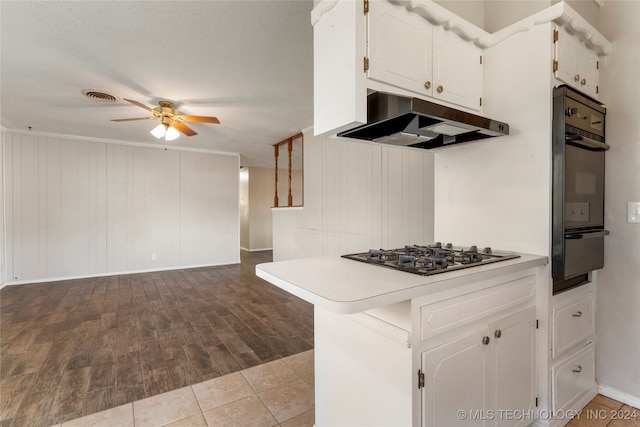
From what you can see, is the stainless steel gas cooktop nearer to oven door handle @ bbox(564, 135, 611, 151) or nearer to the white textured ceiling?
oven door handle @ bbox(564, 135, 611, 151)

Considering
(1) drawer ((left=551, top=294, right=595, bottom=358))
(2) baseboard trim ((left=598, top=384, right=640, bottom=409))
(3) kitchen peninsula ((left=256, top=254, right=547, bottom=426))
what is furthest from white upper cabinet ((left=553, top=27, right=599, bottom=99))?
(2) baseboard trim ((left=598, top=384, right=640, bottom=409))

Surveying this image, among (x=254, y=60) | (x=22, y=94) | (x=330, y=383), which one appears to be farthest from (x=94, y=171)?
(x=330, y=383)

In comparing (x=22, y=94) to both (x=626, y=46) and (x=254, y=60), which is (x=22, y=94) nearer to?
(x=254, y=60)

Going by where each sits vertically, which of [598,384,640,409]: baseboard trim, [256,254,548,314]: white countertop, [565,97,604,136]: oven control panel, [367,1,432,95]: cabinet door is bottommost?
[598,384,640,409]: baseboard trim

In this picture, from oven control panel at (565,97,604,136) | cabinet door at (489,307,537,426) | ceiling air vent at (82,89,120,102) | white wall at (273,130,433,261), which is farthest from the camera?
ceiling air vent at (82,89,120,102)

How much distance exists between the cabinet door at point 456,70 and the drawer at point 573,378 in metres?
1.53

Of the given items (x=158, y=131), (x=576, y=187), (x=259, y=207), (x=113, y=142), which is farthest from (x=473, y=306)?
(x=259, y=207)

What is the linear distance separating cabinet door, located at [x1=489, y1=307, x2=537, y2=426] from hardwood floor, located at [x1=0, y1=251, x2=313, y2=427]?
1615 mm

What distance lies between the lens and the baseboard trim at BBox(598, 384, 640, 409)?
179cm

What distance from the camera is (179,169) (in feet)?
19.8

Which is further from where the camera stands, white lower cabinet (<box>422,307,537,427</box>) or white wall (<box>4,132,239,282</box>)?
white wall (<box>4,132,239,282</box>)

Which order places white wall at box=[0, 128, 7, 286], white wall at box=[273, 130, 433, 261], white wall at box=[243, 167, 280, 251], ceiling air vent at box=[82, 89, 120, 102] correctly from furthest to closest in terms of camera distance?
white wall at box=[243, 167, 280, 251] → white wall at box=[0, 128, 7, 286] → ceiling air vent at box=[82, 89, 120, 102] → white wall at box=[273, 130, 433, 261]

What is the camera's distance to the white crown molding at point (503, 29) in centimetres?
146

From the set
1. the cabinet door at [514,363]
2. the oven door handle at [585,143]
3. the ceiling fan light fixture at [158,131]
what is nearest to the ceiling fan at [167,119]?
the ceiling fan light fixture at [158,131]
